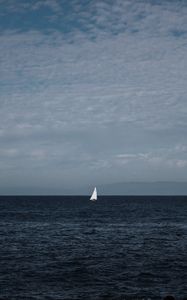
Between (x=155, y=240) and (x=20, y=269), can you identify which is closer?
(x=20, y=269)

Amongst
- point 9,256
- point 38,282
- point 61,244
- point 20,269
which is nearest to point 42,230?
point 61,244

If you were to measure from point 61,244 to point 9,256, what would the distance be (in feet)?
33.7

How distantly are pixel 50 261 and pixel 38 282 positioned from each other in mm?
9113

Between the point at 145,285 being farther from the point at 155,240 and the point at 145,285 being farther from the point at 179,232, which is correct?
the point at 179,232

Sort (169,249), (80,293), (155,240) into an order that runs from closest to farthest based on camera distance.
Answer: (80,293), (169,249), (155,240)

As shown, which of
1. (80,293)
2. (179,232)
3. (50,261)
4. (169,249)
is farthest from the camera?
(179,232)

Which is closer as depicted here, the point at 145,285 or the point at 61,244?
the point at 145,285

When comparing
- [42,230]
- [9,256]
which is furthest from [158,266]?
[42,230]

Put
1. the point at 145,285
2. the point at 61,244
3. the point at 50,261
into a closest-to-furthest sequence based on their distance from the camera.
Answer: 1. the point at 145,285
2. the point at 50,261
3. the point at 61,244

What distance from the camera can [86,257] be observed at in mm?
47094


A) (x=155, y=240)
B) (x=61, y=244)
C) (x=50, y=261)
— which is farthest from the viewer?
(x=155, y=240)

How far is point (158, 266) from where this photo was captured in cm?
4250

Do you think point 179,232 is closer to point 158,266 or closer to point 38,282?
point 158,266

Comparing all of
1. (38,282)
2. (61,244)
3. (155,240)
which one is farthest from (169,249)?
(38,282)
